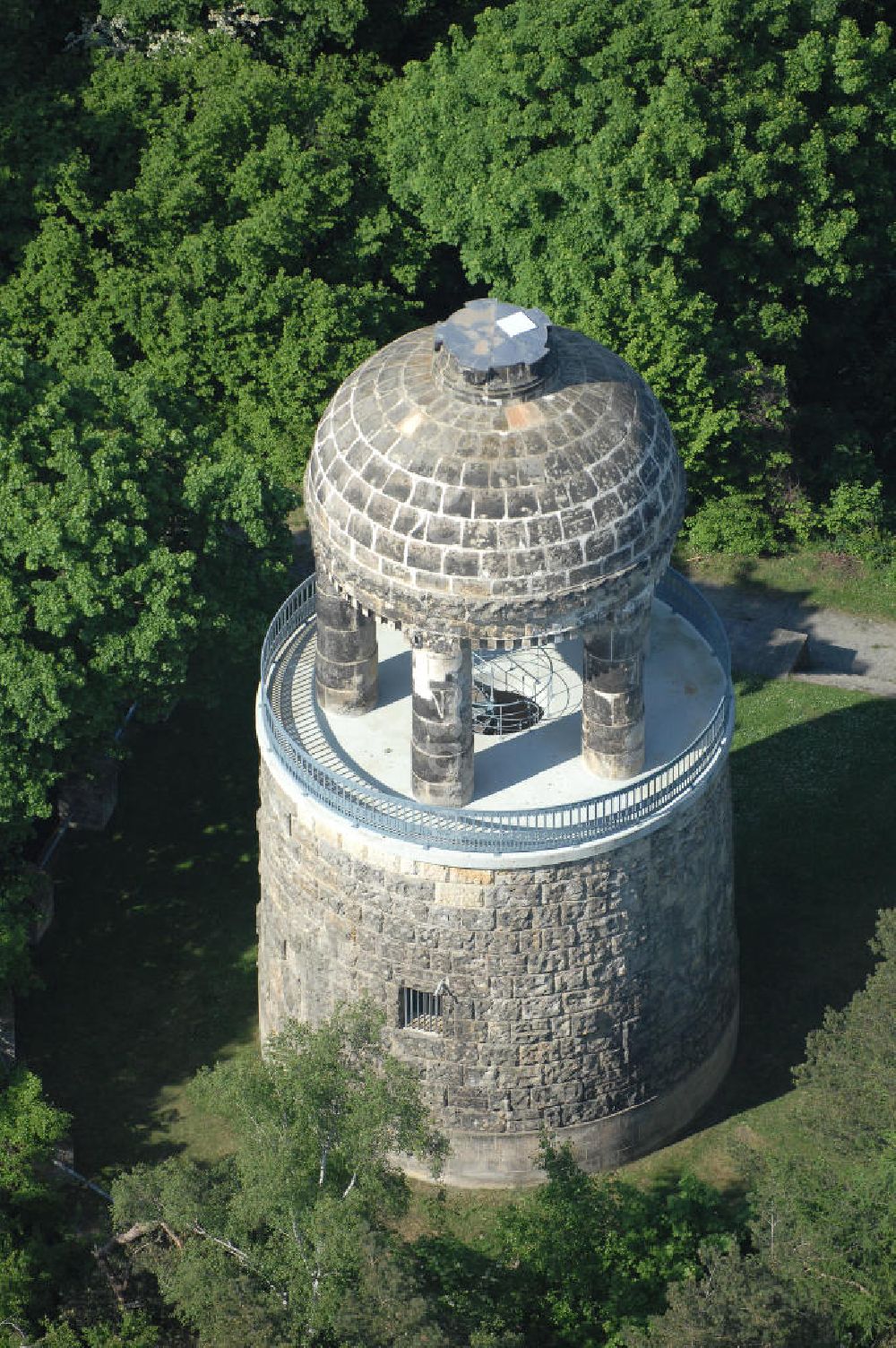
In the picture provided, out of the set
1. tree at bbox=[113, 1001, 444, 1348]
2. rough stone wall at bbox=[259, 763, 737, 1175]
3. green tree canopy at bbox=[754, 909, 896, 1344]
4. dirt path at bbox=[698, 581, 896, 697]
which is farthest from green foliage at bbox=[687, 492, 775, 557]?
tree at bbox=[113, 1001, 444, 1348]

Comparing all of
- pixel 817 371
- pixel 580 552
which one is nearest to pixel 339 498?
pixel 580 552

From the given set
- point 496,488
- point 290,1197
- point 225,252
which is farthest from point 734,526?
point 290,1197

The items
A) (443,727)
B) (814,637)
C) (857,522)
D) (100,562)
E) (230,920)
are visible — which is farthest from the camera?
(857,522)

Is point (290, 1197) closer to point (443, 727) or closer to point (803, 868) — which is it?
point (443, 727)

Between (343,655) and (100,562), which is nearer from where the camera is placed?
(343,655)

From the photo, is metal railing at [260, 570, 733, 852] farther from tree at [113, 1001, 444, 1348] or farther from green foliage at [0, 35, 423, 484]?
green foliage at [0, 35, 423, 484]

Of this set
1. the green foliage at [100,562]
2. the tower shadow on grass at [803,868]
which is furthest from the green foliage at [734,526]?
the green foliage at [100,562]

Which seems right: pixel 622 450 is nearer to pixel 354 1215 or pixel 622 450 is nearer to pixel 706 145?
pixel 354 1215
